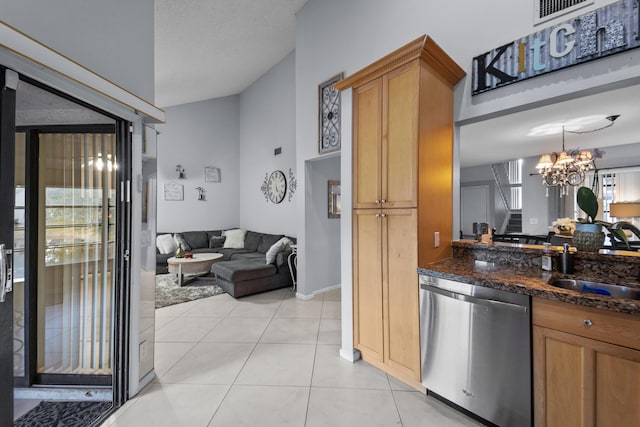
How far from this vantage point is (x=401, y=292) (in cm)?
200

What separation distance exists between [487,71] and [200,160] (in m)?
6.20

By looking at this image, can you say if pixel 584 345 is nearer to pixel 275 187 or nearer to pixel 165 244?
pixel 275 187

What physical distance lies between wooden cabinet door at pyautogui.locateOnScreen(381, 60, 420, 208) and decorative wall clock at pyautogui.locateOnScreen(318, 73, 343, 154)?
1.35 metres

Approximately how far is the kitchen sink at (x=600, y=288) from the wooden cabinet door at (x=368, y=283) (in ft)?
3.64

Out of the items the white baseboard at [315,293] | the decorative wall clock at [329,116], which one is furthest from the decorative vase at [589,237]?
the white baseboard at [315,293]

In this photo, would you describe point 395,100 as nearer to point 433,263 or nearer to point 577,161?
point 433,263

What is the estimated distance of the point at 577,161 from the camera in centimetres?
393

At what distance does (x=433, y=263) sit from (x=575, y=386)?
3.07ft

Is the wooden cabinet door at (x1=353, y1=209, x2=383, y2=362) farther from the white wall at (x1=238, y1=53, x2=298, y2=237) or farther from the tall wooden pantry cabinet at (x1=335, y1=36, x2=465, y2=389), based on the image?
the white wall at (x1=238, y1=53, x2=298, y2=237)

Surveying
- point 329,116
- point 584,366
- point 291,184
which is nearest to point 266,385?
point 584,366

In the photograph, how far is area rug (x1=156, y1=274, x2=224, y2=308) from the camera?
3.91 metres

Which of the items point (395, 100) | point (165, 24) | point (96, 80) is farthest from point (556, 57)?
point (165, 24)

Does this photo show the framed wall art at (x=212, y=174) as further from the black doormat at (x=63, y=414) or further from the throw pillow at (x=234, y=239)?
the black doormat at (x=63, y=414)

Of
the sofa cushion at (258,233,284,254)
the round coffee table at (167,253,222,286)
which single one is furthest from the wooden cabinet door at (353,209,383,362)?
the round coffee table at (167,253,222,286)
